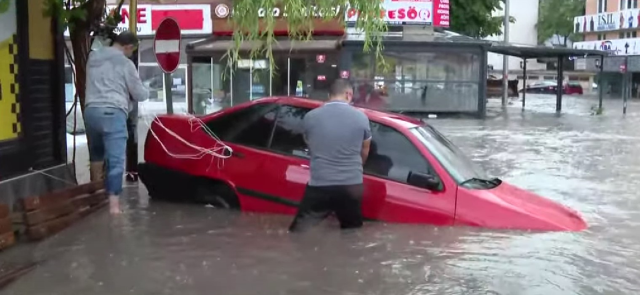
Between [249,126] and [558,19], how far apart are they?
8801 cm

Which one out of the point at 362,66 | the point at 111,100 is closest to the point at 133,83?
the point at 111,100

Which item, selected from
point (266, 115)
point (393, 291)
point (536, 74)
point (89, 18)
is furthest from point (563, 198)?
point (536, 74)

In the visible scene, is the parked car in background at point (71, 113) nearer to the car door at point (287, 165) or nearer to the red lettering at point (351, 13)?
the car door at point (287, 165)

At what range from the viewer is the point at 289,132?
25.6ft

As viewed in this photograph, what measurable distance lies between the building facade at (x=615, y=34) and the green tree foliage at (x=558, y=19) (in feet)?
70.5

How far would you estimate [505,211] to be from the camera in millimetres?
6945

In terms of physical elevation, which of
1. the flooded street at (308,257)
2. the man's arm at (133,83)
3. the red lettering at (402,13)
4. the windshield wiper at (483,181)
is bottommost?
the flooded street at (308,257)

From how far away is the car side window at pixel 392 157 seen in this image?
23.8 feet

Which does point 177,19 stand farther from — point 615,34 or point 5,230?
point 615,34

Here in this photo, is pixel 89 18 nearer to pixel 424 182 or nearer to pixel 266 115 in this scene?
pixel 266 115

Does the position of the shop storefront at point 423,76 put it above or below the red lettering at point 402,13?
below

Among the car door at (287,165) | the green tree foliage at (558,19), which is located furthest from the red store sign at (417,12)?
the green tree foliage at (558,19)

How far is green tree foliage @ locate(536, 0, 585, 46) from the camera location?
8962 centimetres

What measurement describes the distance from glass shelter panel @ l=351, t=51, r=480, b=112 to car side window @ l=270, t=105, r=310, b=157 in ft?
65.8
